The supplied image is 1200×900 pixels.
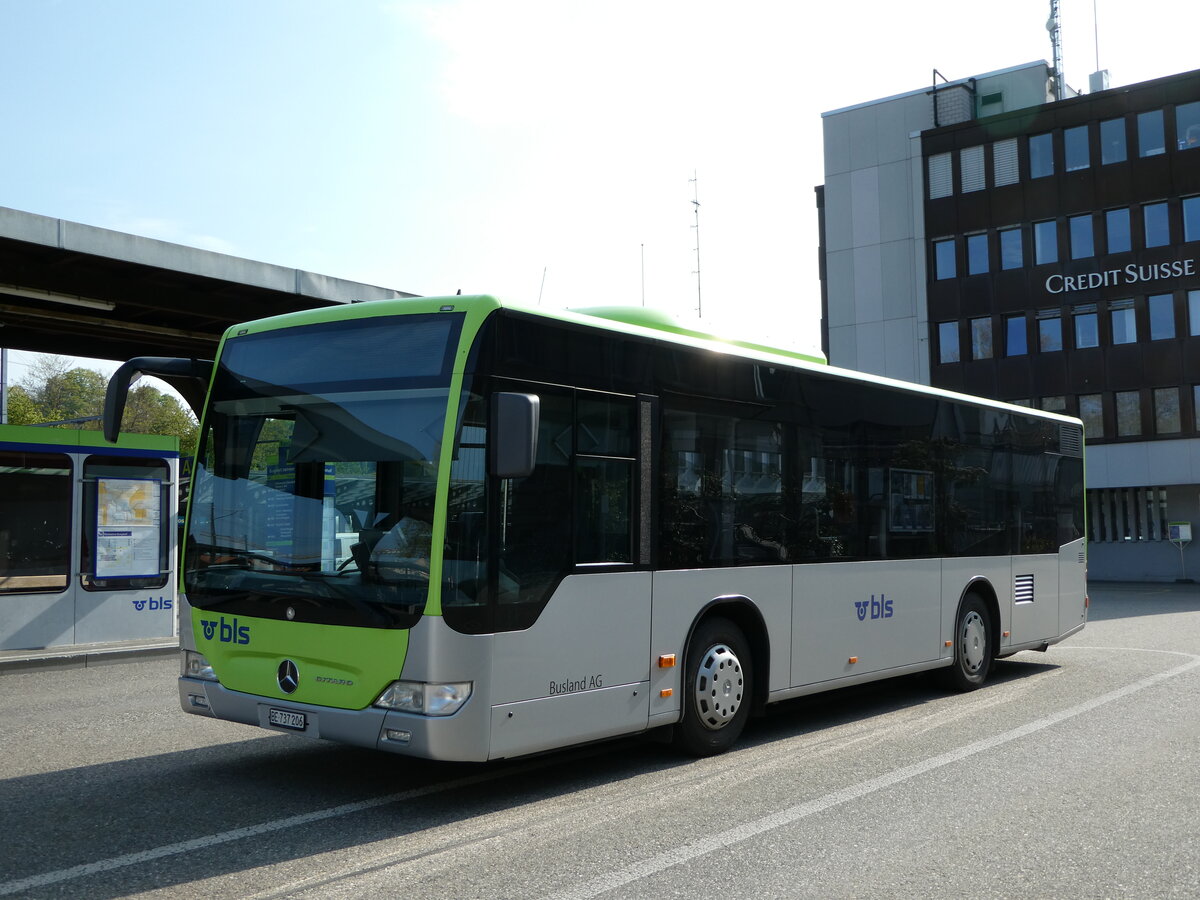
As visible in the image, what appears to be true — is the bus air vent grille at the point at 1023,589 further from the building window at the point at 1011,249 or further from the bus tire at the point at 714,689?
the building window at the point at 1011,249

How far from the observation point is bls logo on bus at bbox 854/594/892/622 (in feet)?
31.6

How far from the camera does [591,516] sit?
7.04 meters

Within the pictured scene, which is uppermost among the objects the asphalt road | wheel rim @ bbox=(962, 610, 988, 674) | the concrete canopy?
the concrete canopy

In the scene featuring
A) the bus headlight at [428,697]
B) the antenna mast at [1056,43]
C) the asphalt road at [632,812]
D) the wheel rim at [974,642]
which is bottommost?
the asphalt road at [632,812]

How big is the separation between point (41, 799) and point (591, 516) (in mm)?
3490

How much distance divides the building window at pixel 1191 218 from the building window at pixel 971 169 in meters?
6.85

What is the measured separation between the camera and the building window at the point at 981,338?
139 ft

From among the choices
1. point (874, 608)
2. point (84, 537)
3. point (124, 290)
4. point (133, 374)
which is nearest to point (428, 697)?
point (133, 374)

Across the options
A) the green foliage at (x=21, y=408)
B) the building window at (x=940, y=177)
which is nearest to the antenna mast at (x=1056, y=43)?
the building window at (x=940, y=177)

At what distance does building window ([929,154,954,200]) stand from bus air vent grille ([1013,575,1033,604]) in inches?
1312

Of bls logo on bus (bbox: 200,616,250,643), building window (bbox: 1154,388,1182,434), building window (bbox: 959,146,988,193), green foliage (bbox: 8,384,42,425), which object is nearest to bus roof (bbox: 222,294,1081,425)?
bls logo on bus (bbox: 200,616,250,643)

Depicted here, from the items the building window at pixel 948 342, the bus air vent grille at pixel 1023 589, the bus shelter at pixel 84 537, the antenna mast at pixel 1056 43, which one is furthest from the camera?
the antenna mast at pixel 1056 43

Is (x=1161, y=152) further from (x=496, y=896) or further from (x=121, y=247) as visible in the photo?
(x=496, y=896)

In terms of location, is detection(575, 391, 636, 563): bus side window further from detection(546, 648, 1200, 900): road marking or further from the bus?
detection(546, 648, 1200, 900): road marking
